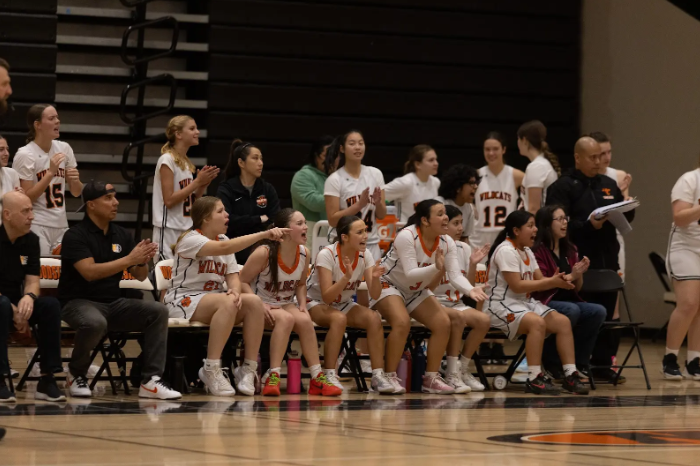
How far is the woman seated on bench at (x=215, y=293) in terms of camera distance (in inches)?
264

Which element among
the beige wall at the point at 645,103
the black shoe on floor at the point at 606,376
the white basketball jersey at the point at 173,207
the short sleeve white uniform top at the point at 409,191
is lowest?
the black shoe on floor at the point at 606,376

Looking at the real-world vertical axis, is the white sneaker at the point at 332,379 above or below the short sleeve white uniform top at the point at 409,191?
below

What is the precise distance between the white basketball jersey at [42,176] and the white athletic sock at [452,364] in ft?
9.62

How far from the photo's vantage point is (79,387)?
6395 millimetres

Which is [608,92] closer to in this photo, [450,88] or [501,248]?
[450,88]

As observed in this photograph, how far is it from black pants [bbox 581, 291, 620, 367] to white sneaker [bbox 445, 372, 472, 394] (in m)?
1.37

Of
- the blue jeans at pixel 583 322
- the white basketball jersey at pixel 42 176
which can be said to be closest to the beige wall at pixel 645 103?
the blue jeans at pixel 583 322

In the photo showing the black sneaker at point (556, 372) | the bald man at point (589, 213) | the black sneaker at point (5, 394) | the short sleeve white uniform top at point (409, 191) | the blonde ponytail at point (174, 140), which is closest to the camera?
the black sneaker at point (5, 394)

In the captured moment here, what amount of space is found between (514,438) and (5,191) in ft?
11.1

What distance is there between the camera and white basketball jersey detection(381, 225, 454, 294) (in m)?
7.27

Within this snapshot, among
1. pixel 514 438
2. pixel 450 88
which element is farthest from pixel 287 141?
pixel 514 438

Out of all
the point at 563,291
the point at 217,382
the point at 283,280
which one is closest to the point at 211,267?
the point at 283,280

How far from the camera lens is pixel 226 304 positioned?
6703mm

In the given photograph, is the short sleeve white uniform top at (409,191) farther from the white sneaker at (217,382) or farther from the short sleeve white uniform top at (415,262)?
the white sneaker at (217,382)
